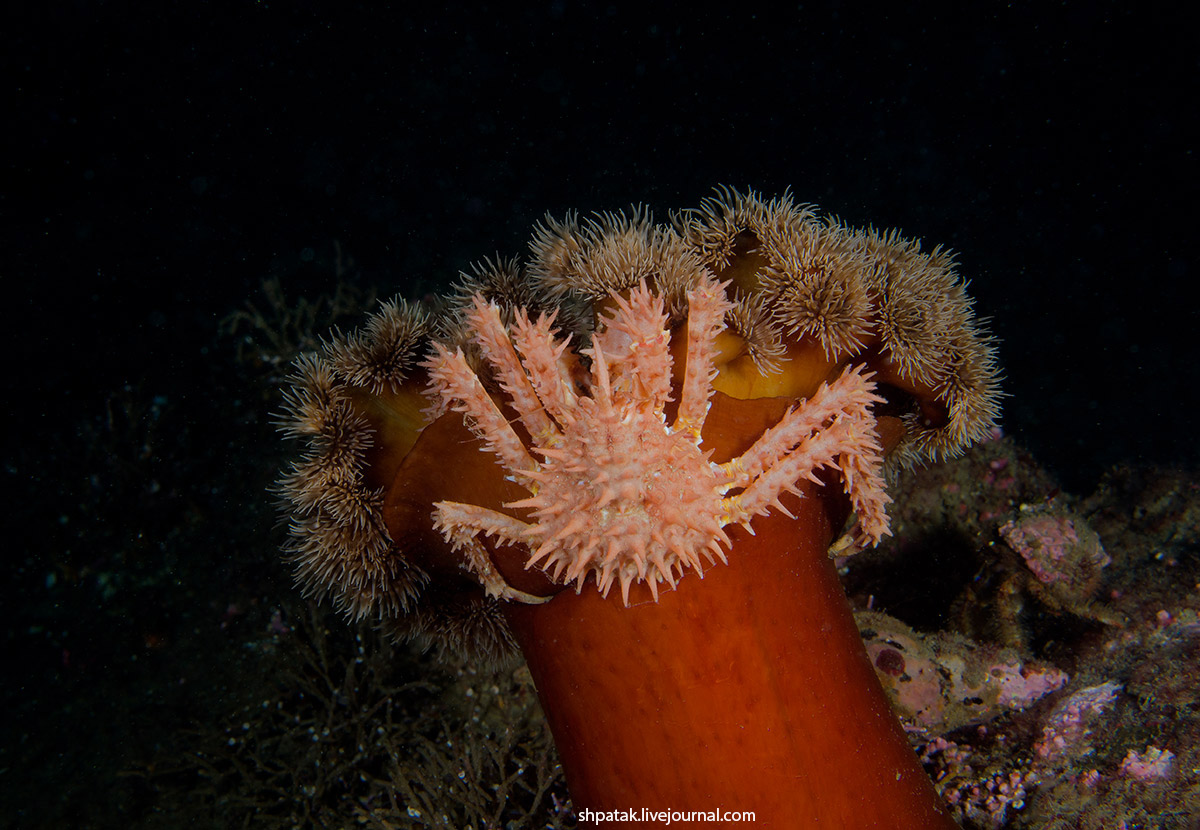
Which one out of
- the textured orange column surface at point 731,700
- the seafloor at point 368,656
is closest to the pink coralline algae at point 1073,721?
the seafloor at point 368,656

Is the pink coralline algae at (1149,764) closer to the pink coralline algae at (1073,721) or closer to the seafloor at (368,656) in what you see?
the seafloor at (368,656)

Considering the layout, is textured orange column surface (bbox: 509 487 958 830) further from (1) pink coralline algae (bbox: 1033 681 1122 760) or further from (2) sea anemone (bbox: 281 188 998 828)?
(1) pink coralline algae (bbox: 1033 681 1122 760)

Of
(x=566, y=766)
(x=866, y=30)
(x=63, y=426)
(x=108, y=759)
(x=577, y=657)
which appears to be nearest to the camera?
(x=577, y=657)

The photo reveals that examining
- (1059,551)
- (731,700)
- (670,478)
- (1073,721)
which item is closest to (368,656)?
(731,700)

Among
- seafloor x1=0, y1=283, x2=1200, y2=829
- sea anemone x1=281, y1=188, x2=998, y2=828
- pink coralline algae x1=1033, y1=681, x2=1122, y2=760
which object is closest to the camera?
sea anemone x1=281, y1=188, x2=998, y2=828

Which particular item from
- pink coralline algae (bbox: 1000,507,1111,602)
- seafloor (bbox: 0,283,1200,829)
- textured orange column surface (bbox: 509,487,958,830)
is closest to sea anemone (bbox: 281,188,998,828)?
textured orange column surface (bbox: 509,487,958,830)

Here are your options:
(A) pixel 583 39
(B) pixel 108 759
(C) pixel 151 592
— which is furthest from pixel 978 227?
(B) pixel 108 759

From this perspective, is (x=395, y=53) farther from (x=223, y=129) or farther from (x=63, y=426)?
(x=63, y=426)

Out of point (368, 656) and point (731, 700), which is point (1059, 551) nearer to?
point (731, 700)
